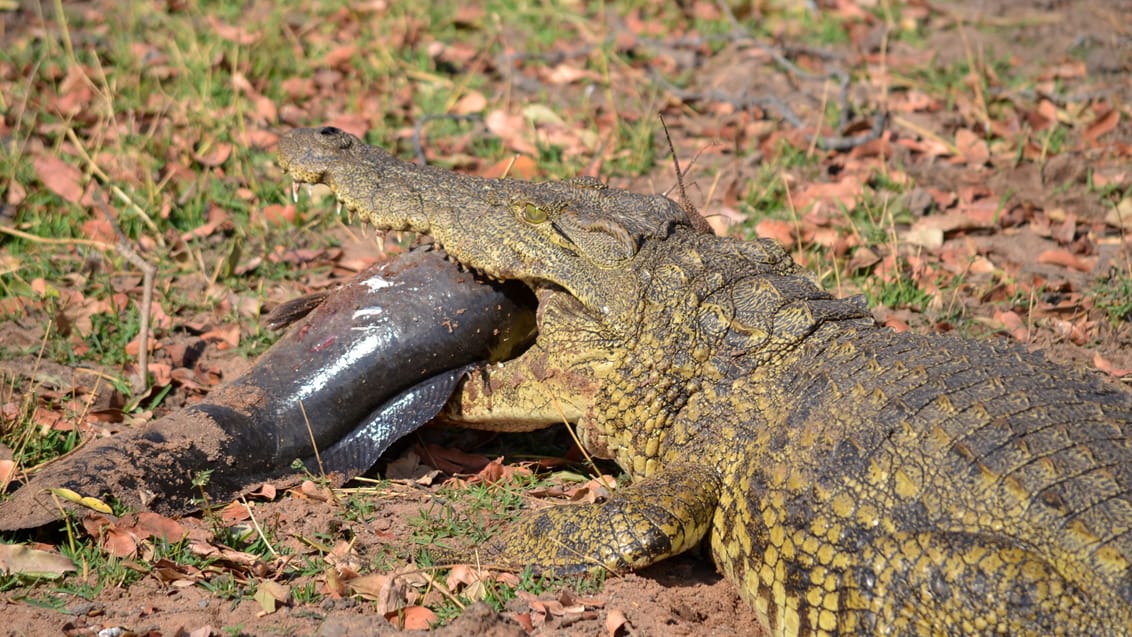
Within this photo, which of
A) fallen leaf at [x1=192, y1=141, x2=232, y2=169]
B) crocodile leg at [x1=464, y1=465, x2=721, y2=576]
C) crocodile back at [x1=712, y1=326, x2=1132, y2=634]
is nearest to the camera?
crocodile back at [x1=712, y1=326, x2=1132, y2=634]

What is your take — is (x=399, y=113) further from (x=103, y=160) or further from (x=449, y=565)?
(x=449, y=565)

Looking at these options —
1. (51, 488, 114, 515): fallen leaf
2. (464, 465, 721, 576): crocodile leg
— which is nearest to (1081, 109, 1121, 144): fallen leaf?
(464, 465, 721, 576): crocodile leg

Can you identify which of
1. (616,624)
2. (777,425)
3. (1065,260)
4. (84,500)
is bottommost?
(1065,260)

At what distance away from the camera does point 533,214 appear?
3807 mm

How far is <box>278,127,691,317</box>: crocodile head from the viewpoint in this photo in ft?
12.0

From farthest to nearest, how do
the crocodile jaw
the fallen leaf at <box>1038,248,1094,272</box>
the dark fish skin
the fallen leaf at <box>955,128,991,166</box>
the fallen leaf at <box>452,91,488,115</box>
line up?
the fallen leaf at <box>452,91,488,115</box> → the fallen leaf at <box>955,128,991,166</box> → the fallen leaf at <box>1038,248,1094,272</box> → the crocodile jaw → the dark fish skin

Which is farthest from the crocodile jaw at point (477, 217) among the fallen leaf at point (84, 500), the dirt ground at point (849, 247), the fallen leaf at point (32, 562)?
the fallen leaf at point (32, 562)

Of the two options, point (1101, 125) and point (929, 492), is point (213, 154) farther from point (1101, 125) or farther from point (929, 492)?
point (1101, 125)

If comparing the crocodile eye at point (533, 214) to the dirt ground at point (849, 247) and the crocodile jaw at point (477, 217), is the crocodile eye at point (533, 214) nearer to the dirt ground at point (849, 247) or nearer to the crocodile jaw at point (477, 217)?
the crocodile jaw at point (477, 217)

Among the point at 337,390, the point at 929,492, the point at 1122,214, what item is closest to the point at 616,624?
the point at 929,492

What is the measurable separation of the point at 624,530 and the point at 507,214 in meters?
1.22

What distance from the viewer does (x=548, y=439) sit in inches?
167

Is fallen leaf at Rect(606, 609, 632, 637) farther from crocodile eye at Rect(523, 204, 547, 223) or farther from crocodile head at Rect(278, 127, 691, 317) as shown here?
crocodile eye at Rect(523, 204, 547, 223)

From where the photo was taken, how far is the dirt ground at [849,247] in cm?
308
